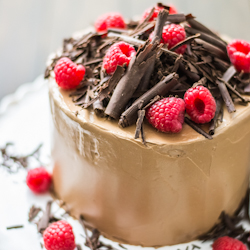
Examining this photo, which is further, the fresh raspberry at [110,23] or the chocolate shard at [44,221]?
the fresh raspberry at [110,23]

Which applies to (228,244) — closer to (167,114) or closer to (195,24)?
(167,114)

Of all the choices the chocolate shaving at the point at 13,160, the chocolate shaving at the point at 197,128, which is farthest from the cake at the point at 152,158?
the chocolate shaving at the point at 13,160

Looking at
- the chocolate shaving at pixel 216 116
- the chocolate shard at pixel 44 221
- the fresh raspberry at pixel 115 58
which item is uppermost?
the fresh raspberry at pixel 115 58

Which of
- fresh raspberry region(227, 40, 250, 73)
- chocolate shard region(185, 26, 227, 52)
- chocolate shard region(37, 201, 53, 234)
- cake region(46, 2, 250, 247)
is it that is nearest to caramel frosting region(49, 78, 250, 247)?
cake region(46, 2, 250, 247)

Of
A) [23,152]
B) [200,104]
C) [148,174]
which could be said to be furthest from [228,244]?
[23,152]

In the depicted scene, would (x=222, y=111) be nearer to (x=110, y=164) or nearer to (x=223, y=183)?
(x=223, y=183)

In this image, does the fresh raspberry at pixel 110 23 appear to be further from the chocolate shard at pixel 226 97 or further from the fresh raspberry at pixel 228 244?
the fresh raspberry at pixel 228 244

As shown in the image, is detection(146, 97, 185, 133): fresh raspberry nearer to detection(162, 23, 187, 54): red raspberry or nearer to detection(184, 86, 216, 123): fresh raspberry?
detection(184, 86, 216, 123): fresh raspberry
